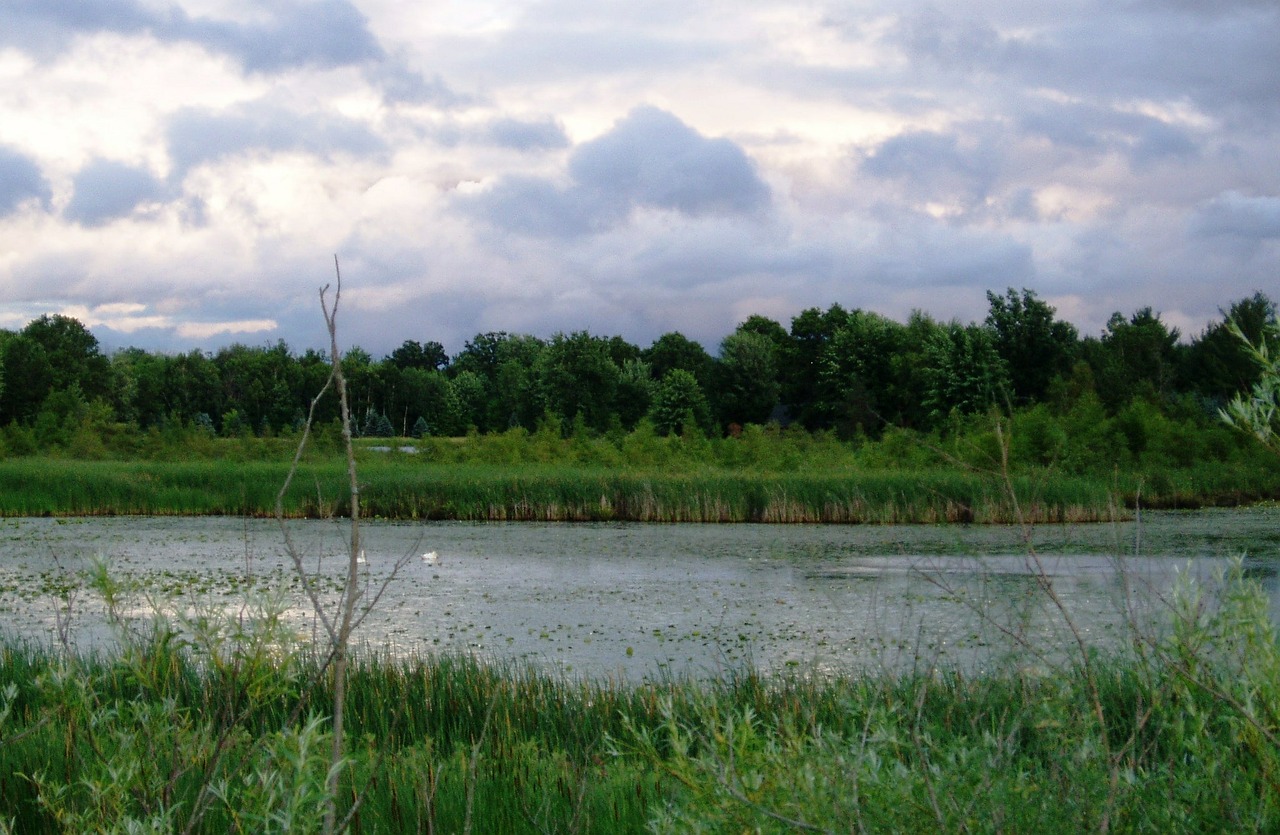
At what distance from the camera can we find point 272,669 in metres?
2.66

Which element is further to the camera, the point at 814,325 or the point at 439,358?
the point at 439,358

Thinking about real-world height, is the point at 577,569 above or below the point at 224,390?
below

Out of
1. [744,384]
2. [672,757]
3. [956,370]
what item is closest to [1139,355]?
[956,370]

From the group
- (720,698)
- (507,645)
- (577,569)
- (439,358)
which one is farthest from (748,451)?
(439,358)

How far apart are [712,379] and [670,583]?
129 feet

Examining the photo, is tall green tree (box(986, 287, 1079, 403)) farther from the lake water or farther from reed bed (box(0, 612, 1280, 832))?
reed bed (box(0, 612, 1280, 832))

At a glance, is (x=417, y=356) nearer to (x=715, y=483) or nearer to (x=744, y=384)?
(x=744, y=384)

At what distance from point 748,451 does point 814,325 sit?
91.1 ft

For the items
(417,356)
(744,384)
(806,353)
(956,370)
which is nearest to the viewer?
(956,370)

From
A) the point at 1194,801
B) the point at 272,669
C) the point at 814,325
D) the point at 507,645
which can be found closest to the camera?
the point at 1194,801

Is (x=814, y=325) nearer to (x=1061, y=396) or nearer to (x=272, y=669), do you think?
(x=1061, y=396)

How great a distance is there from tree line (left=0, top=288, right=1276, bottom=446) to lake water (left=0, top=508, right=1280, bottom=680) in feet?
34.8

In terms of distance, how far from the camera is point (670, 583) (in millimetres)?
12391

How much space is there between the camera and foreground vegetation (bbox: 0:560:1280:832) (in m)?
2.31
